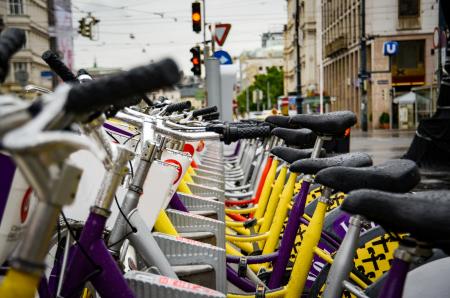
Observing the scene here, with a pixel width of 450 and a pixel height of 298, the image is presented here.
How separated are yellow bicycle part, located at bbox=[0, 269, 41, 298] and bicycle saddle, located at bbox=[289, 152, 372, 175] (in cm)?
195

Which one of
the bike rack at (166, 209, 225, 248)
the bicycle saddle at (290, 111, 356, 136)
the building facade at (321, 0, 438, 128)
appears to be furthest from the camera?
the building facade at (321, 0, 438, 128)

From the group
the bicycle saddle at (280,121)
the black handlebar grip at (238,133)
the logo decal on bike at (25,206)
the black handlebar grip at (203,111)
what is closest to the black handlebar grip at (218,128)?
the black handlebar grip at (238,133)

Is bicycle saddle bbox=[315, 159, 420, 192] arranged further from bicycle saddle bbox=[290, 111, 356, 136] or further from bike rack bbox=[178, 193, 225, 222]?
bike rack bbox=[178, 193, 225, 222]

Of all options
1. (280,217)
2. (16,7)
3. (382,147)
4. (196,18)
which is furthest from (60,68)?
(16,7)

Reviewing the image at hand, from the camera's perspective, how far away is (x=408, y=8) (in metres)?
45.2

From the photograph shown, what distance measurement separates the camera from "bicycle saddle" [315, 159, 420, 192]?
2115 mm

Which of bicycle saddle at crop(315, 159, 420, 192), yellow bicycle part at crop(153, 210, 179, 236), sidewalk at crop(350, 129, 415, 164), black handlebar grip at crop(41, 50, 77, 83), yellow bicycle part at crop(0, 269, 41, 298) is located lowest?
sidewalk at crop(350, 129, 415, 164)

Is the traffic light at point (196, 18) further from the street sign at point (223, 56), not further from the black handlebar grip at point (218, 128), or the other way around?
the black handlebar grip at point (218, 128)

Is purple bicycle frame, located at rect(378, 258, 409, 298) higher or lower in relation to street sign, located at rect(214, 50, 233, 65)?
lower

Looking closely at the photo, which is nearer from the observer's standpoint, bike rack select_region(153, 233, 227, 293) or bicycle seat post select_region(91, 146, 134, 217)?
bicycle seat post select_region(91, 146, 134, 217)

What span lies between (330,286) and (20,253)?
4.65ft

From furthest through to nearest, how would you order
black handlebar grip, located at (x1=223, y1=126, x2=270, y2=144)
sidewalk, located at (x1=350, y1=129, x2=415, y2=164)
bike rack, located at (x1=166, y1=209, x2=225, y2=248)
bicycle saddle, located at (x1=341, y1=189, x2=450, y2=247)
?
sidewalk, located at (x1=350, y1=129, x2=415, y2=164) < bike rack, located at (x1=166, y1=209, x2=225, y2=248) < black handlebar grip, located at (x1=223, y1=126, x2=270, y2=144) < bicycle saddle, located at (x1=341, y1=189, x2=450, y2=247)

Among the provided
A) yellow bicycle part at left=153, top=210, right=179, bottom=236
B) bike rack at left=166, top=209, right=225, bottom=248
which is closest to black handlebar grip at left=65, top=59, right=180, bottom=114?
yellow bicycle part at left=153, top=210, right=179, bottom=236

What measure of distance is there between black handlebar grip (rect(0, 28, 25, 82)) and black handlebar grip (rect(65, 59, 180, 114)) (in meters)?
0.39
